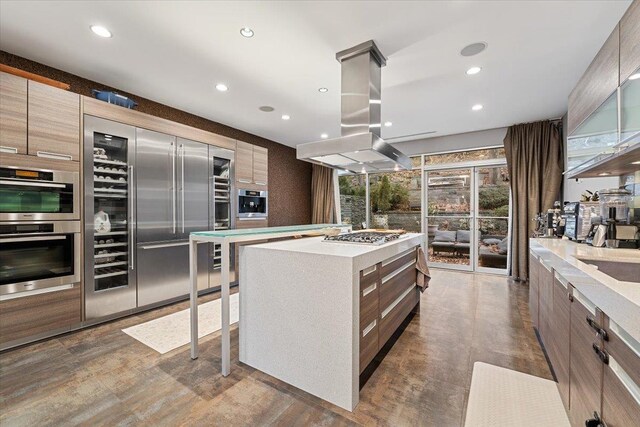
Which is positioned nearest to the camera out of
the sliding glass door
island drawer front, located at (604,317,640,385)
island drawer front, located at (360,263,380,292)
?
island drawer front, located at (604,317,640,385)

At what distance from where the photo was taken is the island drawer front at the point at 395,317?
78.4 inches

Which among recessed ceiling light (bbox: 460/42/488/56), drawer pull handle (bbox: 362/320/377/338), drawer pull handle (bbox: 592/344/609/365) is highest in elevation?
recessed ceiling light (bbox: 460/42/488/56)

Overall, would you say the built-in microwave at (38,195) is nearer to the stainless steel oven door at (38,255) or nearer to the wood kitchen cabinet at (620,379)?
the stainless steel oven door at (38,255)

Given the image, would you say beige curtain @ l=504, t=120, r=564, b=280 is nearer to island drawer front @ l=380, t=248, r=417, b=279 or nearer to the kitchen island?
island drawer front @ l=380, t=248, r=417, b=279

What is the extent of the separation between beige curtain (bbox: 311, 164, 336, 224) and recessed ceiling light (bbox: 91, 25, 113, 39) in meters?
4.68

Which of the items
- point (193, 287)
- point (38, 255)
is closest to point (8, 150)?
point (38, 255)

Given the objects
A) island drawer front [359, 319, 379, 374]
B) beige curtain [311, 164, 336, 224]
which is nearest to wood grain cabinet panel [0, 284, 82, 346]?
→ island drawer front [359, 319, 379, 374]

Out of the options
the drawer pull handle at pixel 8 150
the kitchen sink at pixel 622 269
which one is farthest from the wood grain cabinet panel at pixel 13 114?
the kitchen sink at pixel 622 269

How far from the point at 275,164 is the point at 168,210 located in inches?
115

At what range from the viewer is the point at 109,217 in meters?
2.92

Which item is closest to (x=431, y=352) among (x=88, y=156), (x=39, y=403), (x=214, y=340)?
(x=214, y=340)

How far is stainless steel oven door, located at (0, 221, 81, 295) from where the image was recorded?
2.23m

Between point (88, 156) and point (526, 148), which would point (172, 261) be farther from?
point (526, 148)

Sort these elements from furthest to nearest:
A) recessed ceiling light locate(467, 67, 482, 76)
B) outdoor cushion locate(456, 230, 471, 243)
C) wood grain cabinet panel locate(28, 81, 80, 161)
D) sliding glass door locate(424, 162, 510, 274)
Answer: outdoor cushion locate(456, 230, 471, 243) → sliding glass door locate(424, 162, 510, 274) → recessed ceiling light locate(467, 67, 482, 76) → wood grain cabinet panel locate(28, 81, 80, 161)
